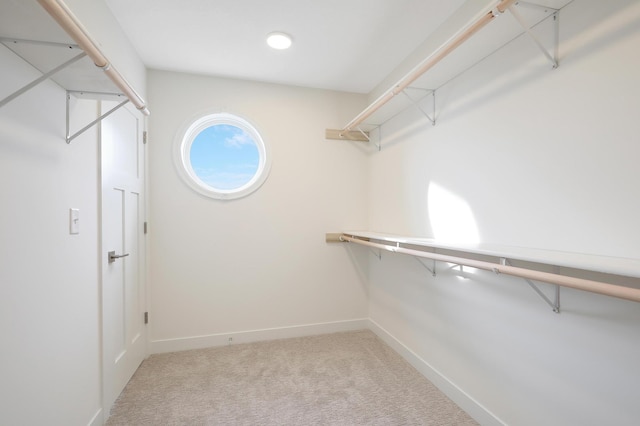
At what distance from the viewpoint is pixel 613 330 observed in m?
1.07

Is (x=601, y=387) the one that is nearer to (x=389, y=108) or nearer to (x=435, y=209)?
(x=435, y=209)

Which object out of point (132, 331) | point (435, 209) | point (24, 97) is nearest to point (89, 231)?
point (24, 97)

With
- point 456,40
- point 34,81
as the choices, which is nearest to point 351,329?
point 456,40

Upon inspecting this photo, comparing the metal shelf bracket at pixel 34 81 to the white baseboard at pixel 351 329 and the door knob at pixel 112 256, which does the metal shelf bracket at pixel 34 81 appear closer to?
the door knob at pixel 112 256

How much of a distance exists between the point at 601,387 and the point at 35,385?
7.12 feet

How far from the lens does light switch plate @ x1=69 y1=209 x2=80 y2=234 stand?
1.37m

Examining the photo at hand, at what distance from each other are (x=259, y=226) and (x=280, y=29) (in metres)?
1.59

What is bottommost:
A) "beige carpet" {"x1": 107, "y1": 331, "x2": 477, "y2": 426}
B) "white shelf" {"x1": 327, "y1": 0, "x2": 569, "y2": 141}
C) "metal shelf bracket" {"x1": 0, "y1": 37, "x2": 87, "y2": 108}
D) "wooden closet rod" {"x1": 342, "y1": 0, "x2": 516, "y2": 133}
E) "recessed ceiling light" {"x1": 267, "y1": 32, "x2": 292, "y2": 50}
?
"beige carpet" {"x1": 107, "y1": 331, "x2": 477, "y2": 426}

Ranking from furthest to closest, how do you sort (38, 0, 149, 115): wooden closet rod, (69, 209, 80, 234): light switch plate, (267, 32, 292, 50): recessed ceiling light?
1. (267, 32, 292, 50): recessed ceiling light
2. (69, 209, 80, 234): light switch plate
3. (38, 0, 149, 115): wooden closet rod

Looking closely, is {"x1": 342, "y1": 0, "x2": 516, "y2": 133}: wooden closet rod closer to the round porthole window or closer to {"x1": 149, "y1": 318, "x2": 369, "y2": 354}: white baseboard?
the round porthole window

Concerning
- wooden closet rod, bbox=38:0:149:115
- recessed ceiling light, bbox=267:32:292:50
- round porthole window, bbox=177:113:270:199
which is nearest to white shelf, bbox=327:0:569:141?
recessed ceiling light, bbox=267:32:292:50

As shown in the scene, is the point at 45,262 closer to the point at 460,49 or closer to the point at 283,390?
the point at 283,390

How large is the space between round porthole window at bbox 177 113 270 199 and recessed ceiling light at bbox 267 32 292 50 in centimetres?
80

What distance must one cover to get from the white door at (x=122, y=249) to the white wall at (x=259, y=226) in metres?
0.20
